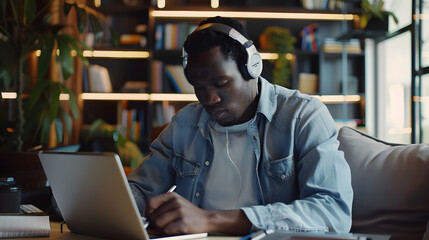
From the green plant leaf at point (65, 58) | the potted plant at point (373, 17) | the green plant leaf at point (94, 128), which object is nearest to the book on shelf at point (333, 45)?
the potted plant at point (373, 17)

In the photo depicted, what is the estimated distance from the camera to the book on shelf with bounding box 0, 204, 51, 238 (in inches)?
40.9

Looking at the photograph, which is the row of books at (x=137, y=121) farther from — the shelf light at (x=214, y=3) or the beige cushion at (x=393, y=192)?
the beige cushion at (x=393, y=192)

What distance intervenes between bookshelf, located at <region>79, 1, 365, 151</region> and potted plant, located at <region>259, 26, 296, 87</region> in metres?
0.09

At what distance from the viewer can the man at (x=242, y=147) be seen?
1.23 meters

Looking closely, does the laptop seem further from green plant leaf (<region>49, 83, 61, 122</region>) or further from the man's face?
green plant leaf (<region>49, 83, 61, 122</region>)

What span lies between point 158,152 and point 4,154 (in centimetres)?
110

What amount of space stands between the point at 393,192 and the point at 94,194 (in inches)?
32.1

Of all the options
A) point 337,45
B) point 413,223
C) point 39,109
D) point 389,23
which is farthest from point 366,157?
point 337,45

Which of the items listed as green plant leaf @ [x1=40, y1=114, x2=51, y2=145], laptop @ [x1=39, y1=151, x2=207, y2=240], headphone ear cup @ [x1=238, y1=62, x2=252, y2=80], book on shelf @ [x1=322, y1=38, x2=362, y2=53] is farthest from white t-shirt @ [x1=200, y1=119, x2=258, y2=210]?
book on shelf @ [x1=322, y1=38, x2=362, y2=53]

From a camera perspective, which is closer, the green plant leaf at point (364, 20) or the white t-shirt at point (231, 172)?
the white t-shirt at point (231, 172)

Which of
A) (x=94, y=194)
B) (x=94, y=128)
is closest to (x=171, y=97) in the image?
(x=94, y=128)

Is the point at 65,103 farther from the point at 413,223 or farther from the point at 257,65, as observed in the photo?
the point at 413,223

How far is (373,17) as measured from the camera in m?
4.30

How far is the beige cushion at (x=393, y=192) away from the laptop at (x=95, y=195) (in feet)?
1.83
